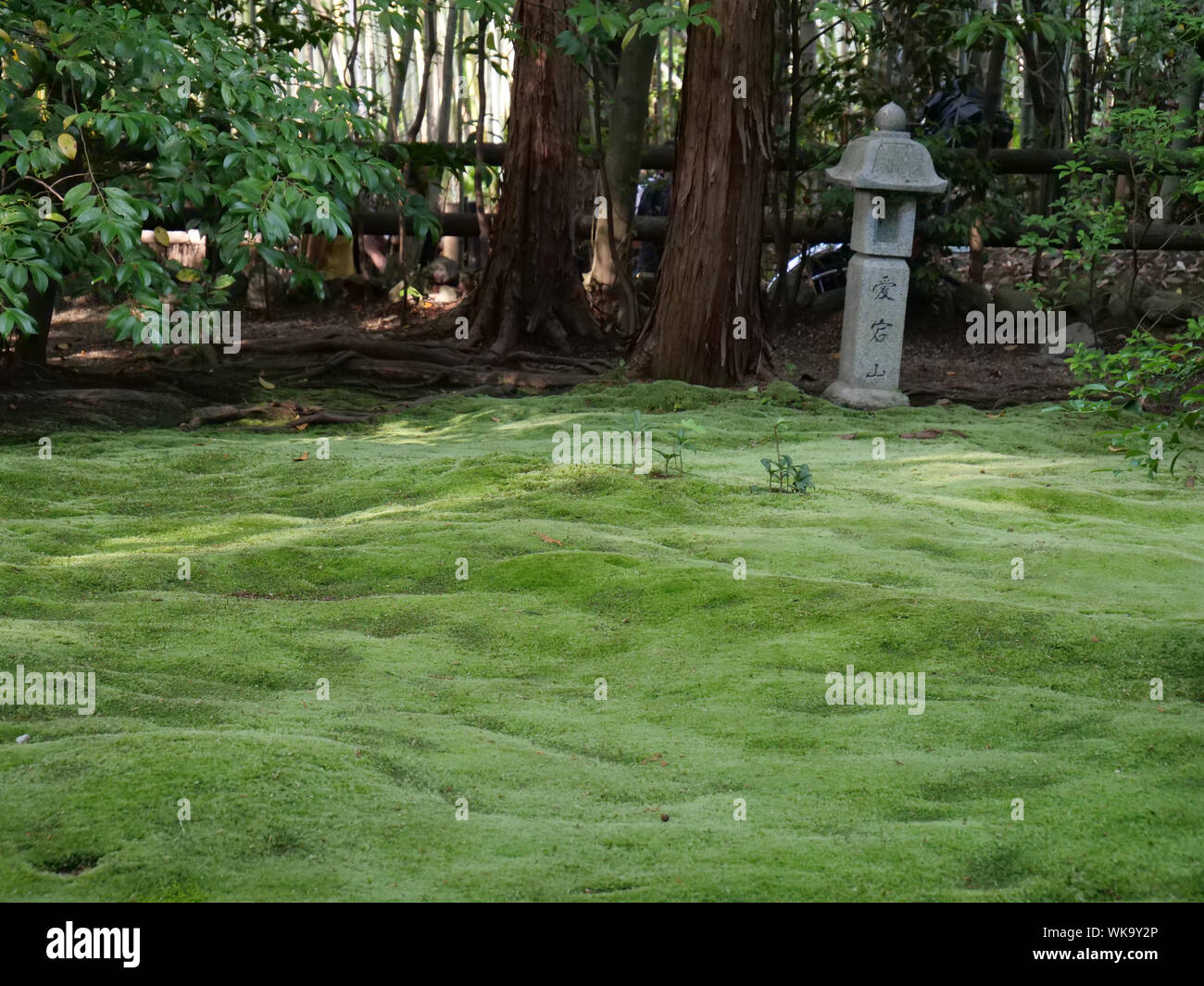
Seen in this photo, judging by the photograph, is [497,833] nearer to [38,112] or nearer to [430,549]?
[430,549]

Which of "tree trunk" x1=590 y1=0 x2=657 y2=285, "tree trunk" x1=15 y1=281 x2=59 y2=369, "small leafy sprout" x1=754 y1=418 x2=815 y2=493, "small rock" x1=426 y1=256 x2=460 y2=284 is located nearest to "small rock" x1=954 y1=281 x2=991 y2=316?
"tree trunk" x1=590 y1=0 x2=657 y2=285

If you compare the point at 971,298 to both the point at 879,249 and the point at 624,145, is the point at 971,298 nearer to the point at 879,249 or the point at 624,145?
the point at 879,249

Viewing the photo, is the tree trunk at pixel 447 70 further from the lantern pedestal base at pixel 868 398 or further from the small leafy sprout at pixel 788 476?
the small leafy sprout at pixel 788 476

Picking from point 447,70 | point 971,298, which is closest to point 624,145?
point 447,70

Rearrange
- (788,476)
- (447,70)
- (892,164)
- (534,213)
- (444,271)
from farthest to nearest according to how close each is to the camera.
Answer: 1. (447,70)
2. (444,271)
3. (534,213)
4. (892,164)
5. (788,476)

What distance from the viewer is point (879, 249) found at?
30.3ft

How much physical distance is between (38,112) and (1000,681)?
198 inches

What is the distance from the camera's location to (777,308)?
12.5 m

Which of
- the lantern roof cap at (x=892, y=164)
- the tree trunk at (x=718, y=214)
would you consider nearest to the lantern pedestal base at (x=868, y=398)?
the tree trunk at (x=718, y=214)

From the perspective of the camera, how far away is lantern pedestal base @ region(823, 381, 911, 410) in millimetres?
9320

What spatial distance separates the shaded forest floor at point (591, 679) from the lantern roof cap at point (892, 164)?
3.03 m

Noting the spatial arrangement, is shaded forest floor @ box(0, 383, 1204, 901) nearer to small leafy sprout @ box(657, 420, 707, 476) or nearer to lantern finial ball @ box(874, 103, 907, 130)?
small leafy sprout @ box(657, 420, 707, 476)

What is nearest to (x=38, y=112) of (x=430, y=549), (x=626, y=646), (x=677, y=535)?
(x=430, y=549)

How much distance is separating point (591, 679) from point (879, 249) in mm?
6428
